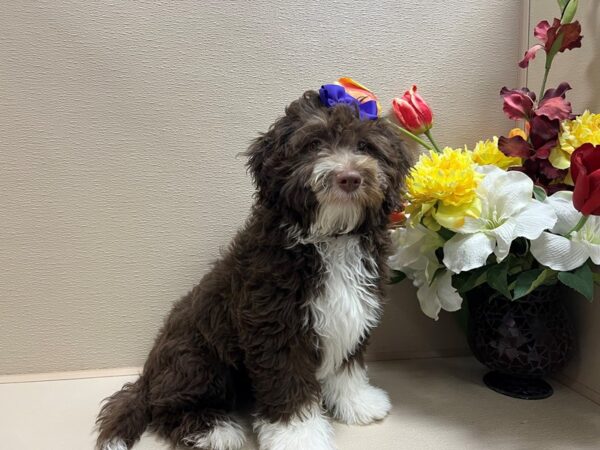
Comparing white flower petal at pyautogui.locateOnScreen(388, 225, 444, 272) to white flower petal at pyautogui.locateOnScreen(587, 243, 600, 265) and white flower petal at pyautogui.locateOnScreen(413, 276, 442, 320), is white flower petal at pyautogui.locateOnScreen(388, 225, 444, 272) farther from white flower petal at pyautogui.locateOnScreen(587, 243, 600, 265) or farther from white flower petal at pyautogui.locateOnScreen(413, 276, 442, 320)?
white flower petal at pyautogui.locateOnScreen(587, 243, 600, 265)

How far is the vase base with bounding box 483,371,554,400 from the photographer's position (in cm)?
Result: 153

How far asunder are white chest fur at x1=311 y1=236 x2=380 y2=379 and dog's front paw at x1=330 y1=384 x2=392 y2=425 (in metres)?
0.17

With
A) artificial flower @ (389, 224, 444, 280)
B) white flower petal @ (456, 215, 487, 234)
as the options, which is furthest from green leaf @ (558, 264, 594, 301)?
artificial flower @ (389, 224, 444, 280)

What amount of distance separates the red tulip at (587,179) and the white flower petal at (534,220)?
8 centimetres

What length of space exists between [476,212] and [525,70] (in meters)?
0.74

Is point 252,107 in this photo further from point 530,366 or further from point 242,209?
point 530,366

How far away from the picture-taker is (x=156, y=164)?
5.49 ft

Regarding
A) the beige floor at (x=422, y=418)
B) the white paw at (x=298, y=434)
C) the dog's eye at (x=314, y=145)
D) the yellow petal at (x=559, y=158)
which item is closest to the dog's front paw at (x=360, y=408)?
the beige floor at (x=422, y=418)

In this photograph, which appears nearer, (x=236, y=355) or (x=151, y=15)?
(x=236, y=355)

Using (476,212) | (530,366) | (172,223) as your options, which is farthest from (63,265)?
(530,366)

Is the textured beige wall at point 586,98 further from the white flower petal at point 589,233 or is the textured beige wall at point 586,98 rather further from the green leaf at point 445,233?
the green leaf at point 445,233

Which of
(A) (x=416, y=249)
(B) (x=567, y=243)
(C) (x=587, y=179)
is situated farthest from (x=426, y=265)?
(C) (x=587, y=179)

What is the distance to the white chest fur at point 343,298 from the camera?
1.28m

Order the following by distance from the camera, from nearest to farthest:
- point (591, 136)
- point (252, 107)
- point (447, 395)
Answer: point (591, 136) < point (447, 395) < point (252, 107)
